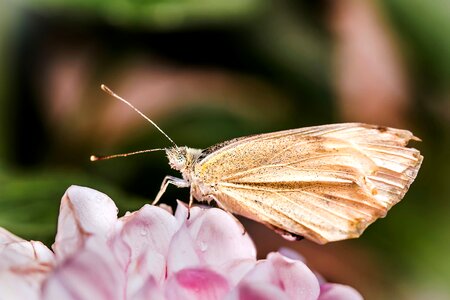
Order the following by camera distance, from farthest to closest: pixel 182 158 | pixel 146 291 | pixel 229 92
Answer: pixel 229 92, pixel 182 158, pixel 146 291

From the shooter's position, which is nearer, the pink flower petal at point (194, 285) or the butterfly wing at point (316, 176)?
the pink flower petal at point (194, 285)

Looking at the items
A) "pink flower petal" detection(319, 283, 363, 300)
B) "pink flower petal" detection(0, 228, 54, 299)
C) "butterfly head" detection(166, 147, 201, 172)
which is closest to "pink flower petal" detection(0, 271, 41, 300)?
"pink flower petal" detection(0, 228, 54, 299)

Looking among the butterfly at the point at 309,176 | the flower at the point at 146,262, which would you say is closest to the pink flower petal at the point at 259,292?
the flower at the point at 146,262

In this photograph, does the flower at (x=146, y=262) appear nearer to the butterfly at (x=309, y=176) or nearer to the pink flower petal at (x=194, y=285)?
the pink flower petal at (x=194, y=285)

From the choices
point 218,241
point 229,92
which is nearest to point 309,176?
point 218,241

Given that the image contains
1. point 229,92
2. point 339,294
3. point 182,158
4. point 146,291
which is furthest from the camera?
point 229,92

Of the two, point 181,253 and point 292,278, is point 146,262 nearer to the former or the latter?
point 181,253

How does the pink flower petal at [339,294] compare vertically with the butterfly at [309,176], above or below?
below
